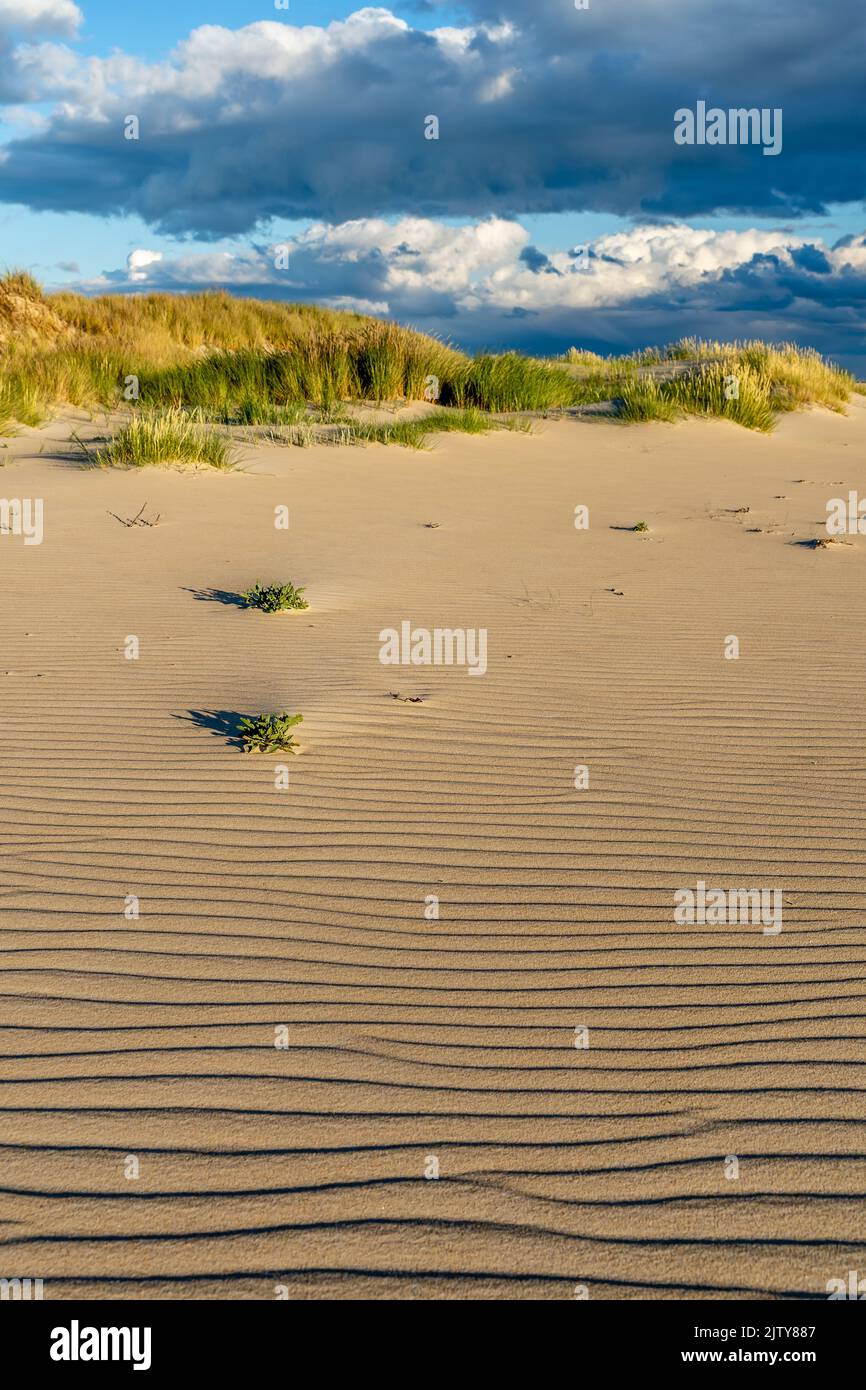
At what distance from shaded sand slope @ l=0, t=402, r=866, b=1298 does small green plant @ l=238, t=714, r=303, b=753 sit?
0.12 metres

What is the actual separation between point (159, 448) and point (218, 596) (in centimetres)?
465

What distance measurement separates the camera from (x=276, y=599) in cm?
717

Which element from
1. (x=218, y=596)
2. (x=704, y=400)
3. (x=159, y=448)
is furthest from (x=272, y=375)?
(x=218, y=596)

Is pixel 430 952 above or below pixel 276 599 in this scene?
below

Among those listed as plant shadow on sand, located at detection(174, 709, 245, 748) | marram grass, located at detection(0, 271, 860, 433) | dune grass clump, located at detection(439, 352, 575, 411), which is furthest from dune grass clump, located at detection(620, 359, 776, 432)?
plant shadow on sand, located at detection(174, 709, 245, 748)

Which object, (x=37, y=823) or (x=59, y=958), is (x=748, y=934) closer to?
(x=59, y=958)

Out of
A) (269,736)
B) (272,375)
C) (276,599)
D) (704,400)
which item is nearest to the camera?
(269,736)

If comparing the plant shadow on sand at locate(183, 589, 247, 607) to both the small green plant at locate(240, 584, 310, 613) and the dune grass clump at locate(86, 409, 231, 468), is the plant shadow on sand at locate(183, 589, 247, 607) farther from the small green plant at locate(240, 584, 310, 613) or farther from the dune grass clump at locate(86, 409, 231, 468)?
the dune grass clump at locate(86, 409, 231, 468)

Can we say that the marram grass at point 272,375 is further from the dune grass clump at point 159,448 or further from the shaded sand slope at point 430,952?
the shaded sand slope at point 430,952

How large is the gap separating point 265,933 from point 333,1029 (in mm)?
565

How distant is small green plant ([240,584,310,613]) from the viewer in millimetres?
7125

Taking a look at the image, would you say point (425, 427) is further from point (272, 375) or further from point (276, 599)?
point (276, 599)

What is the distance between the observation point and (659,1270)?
2.17 m

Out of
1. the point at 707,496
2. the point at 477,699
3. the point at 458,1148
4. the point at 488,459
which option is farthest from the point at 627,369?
the point at 458,1148
